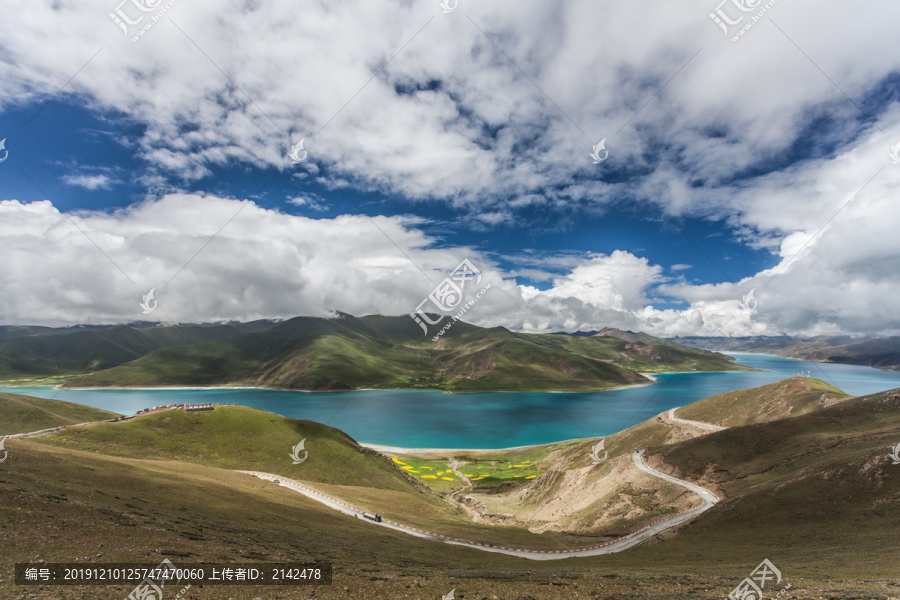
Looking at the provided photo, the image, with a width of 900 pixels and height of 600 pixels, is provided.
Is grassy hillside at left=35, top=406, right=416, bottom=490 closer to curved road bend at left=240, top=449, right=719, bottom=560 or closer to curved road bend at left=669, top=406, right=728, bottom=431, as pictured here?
curved road bend at left=240, top=449, right=719, bottom=560

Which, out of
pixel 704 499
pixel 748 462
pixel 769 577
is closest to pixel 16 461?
pixel 769 577

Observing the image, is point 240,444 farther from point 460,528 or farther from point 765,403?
point 765,403

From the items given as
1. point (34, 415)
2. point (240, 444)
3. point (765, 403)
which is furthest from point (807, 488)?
point (34, 415)

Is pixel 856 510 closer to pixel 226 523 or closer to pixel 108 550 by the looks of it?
pixel 226 523

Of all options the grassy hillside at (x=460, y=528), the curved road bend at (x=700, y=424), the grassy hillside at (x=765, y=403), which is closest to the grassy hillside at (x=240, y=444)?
the grassy hillside at (x=460, y=528)

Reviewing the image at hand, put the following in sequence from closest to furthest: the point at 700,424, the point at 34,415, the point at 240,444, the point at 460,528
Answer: the point at 460,528
the point at 240,444
the point at 700,424
the point at 34,415

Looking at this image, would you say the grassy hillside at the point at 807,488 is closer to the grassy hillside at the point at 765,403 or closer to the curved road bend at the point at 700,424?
the curved road bend at the point at 700,424
